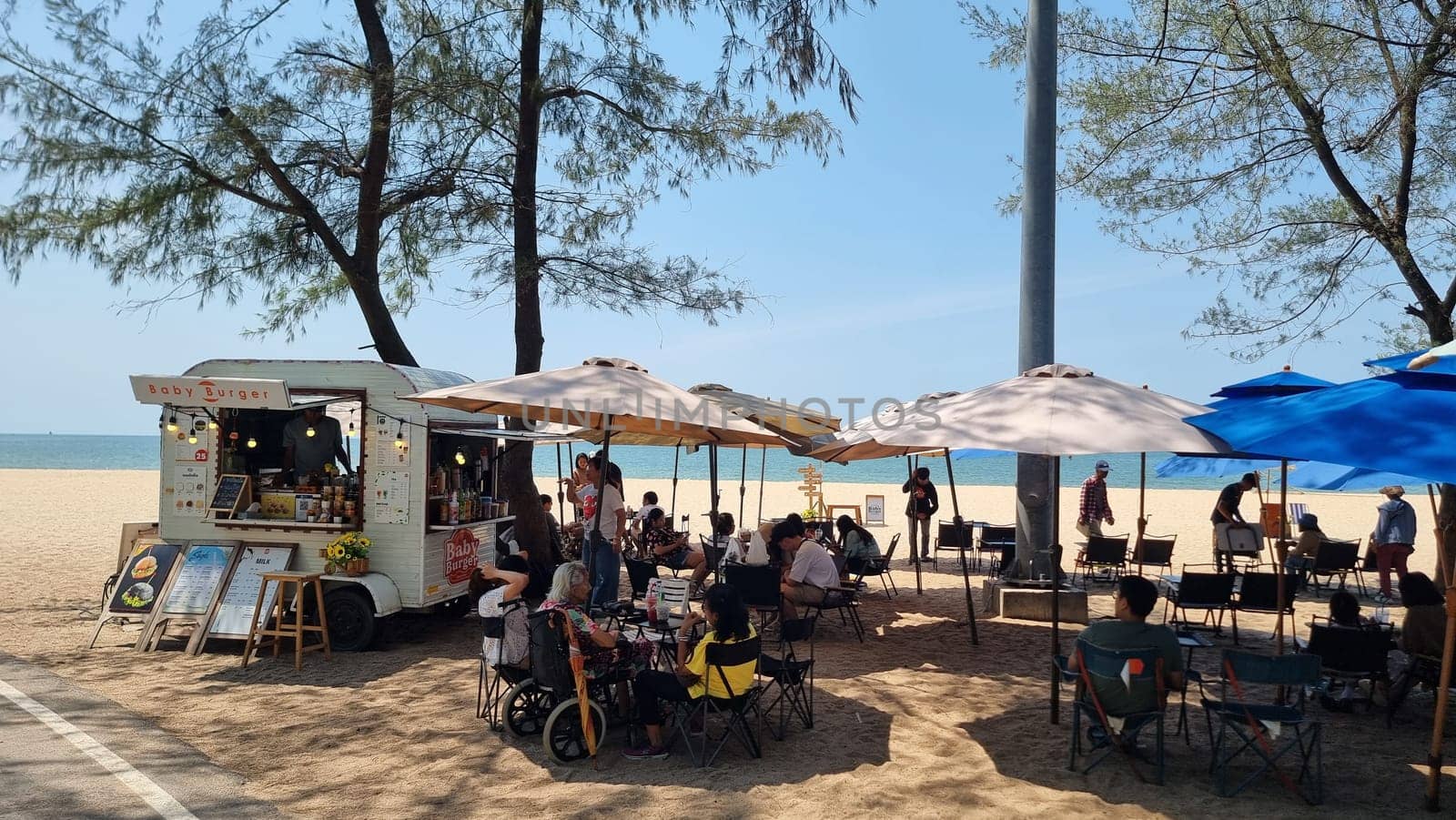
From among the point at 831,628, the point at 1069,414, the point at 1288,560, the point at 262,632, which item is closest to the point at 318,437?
the point at 262,632

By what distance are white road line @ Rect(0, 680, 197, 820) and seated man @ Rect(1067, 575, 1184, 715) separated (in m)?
4.31

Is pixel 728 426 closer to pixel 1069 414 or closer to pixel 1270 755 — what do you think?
pixel 1069 414

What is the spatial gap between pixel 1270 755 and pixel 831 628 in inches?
179

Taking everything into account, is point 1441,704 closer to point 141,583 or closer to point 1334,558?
point 1334,558

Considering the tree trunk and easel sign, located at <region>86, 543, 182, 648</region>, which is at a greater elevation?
the tree trunk

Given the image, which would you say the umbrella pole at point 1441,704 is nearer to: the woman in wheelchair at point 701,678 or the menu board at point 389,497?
the woman in wheelchair at point 701,678

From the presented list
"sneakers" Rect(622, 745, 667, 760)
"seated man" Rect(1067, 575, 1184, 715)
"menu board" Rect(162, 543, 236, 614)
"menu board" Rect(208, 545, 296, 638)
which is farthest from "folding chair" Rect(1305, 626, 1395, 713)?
"menu board" Rect(162, 543, 236, 614)

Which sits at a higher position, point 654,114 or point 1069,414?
point 654,114

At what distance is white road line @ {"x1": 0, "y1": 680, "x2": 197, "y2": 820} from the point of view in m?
4.30

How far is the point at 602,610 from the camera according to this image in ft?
20.9

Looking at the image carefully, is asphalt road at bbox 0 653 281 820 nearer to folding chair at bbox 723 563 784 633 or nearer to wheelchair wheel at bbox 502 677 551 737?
wheelchair wheel at bbox 502 677 551 737

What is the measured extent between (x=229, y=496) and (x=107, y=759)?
3.39m

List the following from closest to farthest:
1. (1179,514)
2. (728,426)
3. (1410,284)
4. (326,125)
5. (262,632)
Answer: (728,426) < (262,632) < (1410,284) < (326,125) < (1179,514)

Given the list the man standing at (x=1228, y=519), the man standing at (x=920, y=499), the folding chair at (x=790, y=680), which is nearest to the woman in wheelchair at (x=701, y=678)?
the folding chair at (x=790, y=680)
